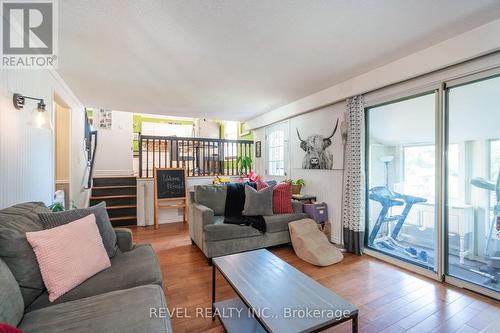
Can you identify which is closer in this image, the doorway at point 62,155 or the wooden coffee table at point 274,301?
the wooden coffee table at point 274,301

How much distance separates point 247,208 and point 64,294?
2251 mm

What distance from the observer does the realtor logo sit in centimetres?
176

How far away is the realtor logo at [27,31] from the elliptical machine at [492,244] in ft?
13.1

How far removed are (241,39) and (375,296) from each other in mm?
2668

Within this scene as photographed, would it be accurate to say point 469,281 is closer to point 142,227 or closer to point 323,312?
point 323,312

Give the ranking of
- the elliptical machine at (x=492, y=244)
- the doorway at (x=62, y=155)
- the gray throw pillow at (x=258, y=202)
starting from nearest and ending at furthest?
the elliptical machine at (x=492, y=244), the gray throw pillow at (x=258, y=202), the doorway at (x=62, y=155)

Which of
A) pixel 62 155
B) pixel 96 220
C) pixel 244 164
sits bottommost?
pixel 96 220

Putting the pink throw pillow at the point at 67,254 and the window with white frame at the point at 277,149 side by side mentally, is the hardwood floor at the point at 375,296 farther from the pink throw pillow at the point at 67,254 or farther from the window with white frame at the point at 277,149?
the window with white frame at the point at 277,149

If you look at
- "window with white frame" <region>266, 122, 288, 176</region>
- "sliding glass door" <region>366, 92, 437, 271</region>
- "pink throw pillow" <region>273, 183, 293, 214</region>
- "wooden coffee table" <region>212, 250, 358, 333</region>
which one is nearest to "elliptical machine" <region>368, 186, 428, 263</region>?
"sliding glass door" <region>366, 92, 437, 271</region>

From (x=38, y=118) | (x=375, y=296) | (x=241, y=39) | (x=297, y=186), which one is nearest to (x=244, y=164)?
(x=297, y=186)

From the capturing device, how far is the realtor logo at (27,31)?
1.76 metres

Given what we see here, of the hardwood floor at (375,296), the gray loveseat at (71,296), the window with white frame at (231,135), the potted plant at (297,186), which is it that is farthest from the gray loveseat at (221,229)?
the window with white frame at (231,135)

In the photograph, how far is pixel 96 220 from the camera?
1.83 m

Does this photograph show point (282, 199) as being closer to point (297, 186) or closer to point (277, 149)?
point (297, 186)
